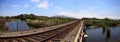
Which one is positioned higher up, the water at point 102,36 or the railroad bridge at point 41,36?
the railroad bridge at point 41,36

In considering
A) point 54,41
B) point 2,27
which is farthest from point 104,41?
point 54,41

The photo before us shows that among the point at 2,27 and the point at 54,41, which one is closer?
the point at 54,41

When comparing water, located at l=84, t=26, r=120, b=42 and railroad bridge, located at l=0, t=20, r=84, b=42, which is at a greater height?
railroad bridge, located at l=0, t=20, r=84, b=42

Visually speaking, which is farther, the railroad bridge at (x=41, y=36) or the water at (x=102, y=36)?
the water at (x=102, y=36)

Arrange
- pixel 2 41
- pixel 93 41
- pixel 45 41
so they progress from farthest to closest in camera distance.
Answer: pixel 93 41 < pixel 45 41 < pixel 2 41

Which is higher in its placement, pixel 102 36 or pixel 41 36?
pixel 41 36

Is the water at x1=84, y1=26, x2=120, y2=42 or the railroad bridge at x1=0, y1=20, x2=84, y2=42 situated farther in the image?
the water at x1=84, y1=26, x2=120, y2=42

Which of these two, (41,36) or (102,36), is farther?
(102,36)

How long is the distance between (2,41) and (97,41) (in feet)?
81.3

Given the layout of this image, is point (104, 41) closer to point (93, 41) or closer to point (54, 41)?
point (93, 41)

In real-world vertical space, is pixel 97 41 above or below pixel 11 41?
below

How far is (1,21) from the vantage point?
26.2 meters

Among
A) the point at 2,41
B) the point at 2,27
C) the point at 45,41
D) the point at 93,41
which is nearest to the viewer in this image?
the point at 2,41

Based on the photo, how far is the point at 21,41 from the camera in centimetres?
1327
